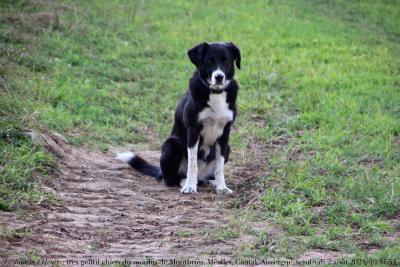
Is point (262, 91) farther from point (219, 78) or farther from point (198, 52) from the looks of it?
point (219, 78)

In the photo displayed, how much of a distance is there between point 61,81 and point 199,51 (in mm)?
3906

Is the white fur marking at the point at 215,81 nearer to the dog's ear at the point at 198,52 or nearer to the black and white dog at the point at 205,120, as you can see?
the black and white dog at the point at 205,120

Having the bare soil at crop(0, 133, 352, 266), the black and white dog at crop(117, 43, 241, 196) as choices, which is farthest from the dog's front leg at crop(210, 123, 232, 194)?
the bare soil at crop(0, 133, 352, 266)

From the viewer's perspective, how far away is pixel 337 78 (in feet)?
35.7

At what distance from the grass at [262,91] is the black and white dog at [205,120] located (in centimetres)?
59

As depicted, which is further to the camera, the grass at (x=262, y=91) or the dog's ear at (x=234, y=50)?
the dog's ear at (x=234, y=50)

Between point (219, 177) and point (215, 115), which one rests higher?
point (215, 115)

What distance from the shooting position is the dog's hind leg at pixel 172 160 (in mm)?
7035

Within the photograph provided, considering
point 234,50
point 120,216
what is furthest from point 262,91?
point 120,216

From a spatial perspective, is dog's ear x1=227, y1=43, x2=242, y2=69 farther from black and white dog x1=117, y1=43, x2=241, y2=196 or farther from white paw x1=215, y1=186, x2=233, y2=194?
white paw x1=215, y1=186, x2=233, y2=194

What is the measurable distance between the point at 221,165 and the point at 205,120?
494 mm

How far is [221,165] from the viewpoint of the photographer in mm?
6832

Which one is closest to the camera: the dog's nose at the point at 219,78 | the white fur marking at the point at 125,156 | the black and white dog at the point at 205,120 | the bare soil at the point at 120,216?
the bare soil at the point at 120,216

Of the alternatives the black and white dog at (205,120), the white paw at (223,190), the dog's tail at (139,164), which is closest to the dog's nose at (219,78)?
the black and white dog at (205,120)
